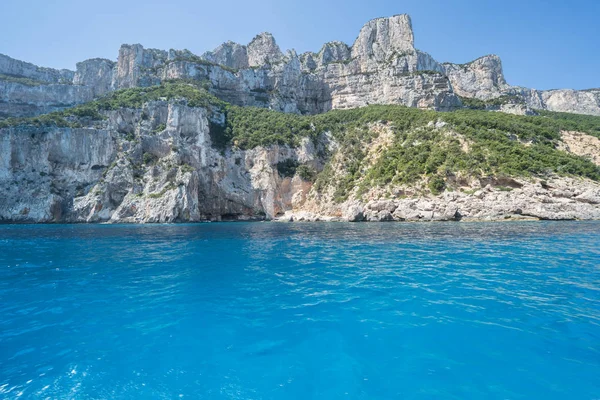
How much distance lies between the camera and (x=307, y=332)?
253 inches

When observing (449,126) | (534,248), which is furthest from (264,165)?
(534,248)

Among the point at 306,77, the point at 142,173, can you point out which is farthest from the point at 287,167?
the point at 306,77

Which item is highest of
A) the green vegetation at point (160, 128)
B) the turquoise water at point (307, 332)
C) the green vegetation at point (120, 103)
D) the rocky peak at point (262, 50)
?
the rocky peak at point (262, 50)

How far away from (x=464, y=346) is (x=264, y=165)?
60.0 meters

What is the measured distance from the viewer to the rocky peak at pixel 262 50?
10469cm

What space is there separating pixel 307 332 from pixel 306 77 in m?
95.0

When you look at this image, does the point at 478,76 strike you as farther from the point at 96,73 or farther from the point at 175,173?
the point at 96,73

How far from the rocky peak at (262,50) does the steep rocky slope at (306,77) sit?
0.35m

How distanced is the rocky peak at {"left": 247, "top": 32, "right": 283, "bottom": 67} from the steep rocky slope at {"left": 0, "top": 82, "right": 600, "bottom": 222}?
40.1 m

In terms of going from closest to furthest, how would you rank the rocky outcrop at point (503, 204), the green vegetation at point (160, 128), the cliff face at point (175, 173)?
the rocky outcrop at point (503, 204) < the cliff face at point (175, 173) < the green vegetation at point (160, 128)

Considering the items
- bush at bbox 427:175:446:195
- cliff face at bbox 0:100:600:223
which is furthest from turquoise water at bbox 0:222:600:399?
cliff face at bbox 0:100:600:223

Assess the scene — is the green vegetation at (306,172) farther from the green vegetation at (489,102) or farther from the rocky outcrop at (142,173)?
the green vegetation at (489,102)

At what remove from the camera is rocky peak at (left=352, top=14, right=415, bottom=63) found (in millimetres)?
90562

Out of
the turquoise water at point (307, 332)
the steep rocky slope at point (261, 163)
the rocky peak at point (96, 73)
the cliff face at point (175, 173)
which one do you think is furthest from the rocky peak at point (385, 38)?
the turquoise water at point (307, 332)
